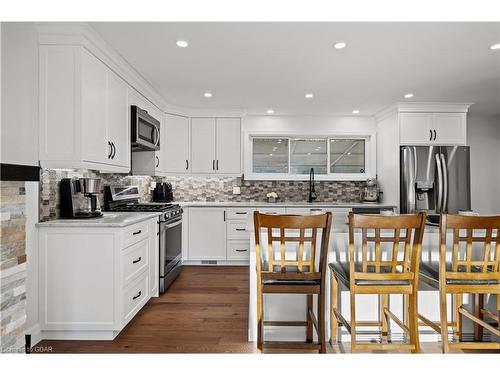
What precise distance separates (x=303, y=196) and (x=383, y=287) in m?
3.37

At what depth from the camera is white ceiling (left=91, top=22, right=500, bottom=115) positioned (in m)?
2.26

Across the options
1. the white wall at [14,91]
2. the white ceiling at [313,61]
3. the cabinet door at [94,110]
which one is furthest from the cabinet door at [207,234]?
the white wall at [14,91]

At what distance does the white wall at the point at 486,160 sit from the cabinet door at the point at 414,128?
1481 mm

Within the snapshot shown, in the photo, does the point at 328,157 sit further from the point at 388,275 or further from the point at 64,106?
the point at 64,106

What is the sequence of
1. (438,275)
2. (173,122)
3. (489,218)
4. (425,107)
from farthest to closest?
(173,122) → (425,107) → (438,275) → (489,218)

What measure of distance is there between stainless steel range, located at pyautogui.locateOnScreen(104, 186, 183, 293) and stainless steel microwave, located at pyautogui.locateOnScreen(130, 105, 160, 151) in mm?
621

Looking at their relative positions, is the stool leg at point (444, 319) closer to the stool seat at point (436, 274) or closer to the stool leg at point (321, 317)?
the stool seat at point (436, 274)

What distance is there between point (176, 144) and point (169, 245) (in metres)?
1.84

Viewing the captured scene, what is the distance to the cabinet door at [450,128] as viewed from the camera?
14.0ft

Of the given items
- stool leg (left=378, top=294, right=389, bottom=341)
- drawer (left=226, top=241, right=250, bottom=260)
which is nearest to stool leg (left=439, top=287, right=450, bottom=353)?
stool leg (left=378, top=294, right=389, bottom=341)

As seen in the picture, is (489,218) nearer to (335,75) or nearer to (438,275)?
(438,275)

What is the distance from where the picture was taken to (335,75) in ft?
10.4
